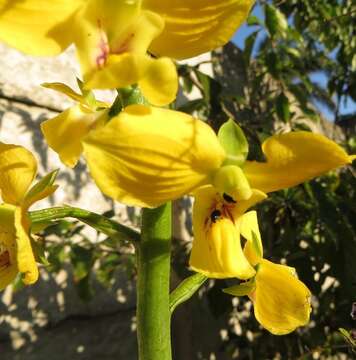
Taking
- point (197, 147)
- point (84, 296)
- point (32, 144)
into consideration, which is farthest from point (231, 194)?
point (32, 144)

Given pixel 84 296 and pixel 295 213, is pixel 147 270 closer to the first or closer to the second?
pixel 84 296

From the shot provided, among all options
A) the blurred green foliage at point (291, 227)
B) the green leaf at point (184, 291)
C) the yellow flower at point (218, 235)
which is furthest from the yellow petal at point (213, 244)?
the blurred green foliage at point (291, 227)

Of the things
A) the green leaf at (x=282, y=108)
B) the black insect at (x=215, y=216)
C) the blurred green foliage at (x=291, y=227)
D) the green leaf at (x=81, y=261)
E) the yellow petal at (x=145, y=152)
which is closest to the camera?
the yellow petal at (x=145, y=152)

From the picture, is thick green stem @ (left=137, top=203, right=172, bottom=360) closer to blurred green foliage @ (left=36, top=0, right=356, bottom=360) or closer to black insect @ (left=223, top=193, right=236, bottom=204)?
black insect @ (left=223, top=193, right=236, bottom=204)

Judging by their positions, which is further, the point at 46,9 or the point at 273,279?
the point at 273,279

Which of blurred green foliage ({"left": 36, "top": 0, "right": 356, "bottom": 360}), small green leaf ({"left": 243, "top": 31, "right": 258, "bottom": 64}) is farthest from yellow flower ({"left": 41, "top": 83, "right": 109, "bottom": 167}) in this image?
small green leaf ({"left": 243, "top": 31, "right": 258, "bottom": 64})

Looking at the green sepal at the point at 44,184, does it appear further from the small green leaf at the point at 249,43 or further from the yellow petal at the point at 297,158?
the small green leaf at the point at 249,43

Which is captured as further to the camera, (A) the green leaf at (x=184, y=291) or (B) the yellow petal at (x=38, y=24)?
(A) the green leaf at (x=184, y=291)

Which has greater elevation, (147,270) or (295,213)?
(147,270)
